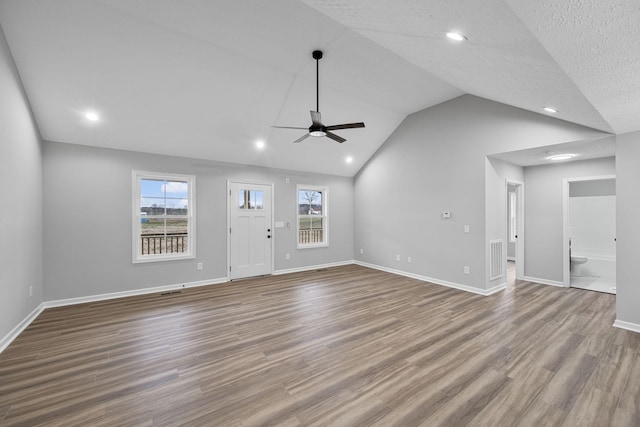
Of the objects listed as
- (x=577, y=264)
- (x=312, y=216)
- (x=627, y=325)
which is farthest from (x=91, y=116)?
(x=577, y=264)

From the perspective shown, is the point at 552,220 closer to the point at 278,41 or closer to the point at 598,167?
the point at 598,167

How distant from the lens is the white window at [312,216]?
658 cm

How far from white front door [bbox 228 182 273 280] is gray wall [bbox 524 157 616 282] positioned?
5445mm

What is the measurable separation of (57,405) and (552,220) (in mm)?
7200

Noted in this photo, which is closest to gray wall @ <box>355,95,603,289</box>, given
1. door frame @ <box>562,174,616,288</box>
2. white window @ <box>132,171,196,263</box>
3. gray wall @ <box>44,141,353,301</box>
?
door frame @ <box>562,174,616,288</box>

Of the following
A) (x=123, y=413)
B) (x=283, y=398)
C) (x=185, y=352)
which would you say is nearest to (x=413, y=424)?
(x=283, y=398)

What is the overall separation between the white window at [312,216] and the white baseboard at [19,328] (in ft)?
14.6

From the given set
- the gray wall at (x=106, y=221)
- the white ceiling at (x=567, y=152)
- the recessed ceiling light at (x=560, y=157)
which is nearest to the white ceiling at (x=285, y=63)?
the gray wall at (x=106, y=221)

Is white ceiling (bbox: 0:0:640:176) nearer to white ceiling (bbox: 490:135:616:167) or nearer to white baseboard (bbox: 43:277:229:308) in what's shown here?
white ceiling (bbox: 490:135:616:167)

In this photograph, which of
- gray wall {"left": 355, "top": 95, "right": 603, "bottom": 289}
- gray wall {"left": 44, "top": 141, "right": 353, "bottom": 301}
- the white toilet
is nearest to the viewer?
gray wall {"left": 44, "top": 141, "right": 353, "bottom": 301}

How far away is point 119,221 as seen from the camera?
4441 millimetres

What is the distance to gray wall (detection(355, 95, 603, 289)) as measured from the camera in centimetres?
418

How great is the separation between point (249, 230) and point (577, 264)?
281 inches

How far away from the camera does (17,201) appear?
3027 millimetres
